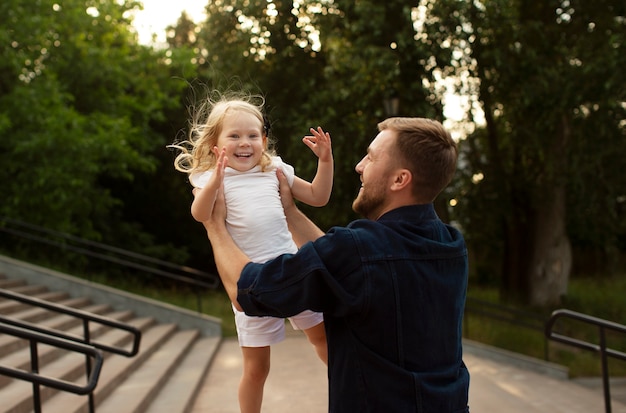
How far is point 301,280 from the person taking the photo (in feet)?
5.90

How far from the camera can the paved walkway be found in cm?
738

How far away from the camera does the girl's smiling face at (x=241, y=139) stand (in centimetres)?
263

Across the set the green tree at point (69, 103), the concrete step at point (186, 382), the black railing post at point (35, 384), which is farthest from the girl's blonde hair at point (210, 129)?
the green tree at point (69, 103)

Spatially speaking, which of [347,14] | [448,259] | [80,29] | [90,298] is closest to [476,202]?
[347,14]

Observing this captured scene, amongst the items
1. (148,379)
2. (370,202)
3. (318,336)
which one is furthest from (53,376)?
(370,202)

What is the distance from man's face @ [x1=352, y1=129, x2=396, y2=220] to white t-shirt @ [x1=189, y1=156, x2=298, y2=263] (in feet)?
2.29

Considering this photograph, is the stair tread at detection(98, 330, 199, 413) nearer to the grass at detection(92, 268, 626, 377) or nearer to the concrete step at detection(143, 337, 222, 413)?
the concrete step at detection(143, 337, 222, 413)

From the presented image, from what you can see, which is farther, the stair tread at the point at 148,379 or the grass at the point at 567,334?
the grass at the point at 567,334

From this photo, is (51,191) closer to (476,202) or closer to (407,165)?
(476,202)

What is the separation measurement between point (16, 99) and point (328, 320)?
12546 mm

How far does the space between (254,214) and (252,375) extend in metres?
0.74

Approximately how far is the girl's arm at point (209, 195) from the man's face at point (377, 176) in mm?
516

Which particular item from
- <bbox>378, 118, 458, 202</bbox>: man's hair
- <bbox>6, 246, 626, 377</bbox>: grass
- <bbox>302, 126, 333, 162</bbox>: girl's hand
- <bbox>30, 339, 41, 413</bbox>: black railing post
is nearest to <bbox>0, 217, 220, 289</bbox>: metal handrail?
<bbox>6, 246, 626, 377</bbox>: grass

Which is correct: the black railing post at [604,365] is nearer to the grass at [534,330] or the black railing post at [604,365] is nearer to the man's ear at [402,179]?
the man's ear at [402,179]
